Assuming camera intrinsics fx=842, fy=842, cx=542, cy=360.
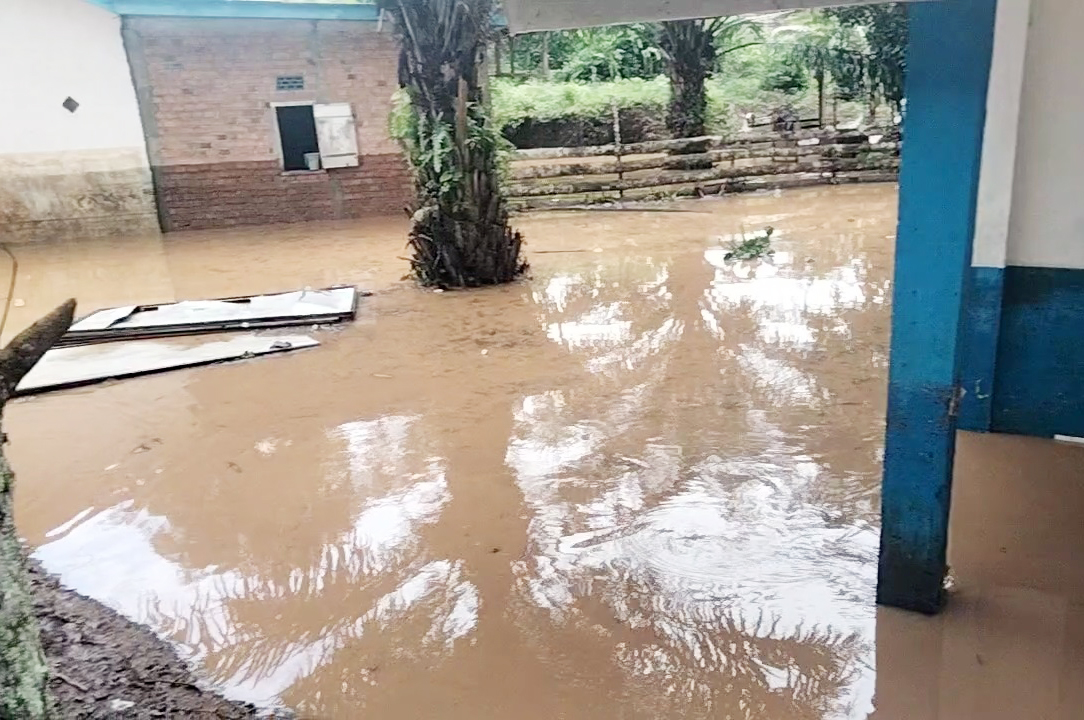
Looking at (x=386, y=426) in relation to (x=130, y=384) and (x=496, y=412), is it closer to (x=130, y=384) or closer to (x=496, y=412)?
(x=496, y=412)

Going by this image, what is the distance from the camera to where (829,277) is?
26.5 feet

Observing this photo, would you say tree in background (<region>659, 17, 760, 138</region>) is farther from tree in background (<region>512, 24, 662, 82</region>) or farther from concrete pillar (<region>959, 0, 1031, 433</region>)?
concrete pillar (<region>959, 0, 1031, 433</region>)

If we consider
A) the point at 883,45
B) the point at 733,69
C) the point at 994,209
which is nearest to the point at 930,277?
the point at 994,209

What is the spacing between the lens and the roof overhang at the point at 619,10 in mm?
2354

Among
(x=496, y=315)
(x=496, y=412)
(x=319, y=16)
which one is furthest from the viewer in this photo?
(x=319, y=16)

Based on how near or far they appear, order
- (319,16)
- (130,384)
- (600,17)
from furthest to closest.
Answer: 1. (319,16)
2. (130,384)
3. (600,17)

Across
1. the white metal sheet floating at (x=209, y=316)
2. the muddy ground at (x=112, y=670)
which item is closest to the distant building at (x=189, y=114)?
the white metal sheet floating at (x=209, y=316)

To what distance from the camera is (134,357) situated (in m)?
6.44

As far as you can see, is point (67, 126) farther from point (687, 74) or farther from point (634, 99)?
point (687, 74)

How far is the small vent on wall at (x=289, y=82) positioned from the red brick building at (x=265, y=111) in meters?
0.02

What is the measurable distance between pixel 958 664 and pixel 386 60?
41.7 ft

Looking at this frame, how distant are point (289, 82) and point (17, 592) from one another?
12346 millimetres

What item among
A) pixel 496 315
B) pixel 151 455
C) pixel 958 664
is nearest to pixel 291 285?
pixel 496 315

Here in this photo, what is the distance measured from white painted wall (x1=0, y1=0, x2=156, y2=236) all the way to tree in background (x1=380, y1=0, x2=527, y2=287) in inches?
263
